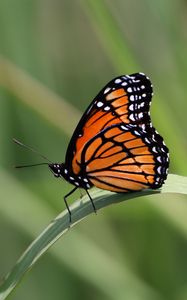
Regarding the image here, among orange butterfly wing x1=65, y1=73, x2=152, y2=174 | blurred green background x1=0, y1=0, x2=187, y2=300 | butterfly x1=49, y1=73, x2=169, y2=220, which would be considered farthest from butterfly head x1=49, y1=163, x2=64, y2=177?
blurred green background x1=0, y1=0, x2=187, y2=300

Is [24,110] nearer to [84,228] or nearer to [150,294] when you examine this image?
[84,228]

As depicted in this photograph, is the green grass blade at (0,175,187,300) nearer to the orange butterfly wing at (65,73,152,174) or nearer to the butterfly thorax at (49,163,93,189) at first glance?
the butterfly thorax at (49,163,93,189)

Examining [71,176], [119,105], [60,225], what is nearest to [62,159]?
[71,176]

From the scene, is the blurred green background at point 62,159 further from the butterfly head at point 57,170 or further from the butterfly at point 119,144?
the butterfly head at point 57,170

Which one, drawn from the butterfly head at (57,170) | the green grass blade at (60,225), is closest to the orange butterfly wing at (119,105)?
the butterfly head at (57,170)

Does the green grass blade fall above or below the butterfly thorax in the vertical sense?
below

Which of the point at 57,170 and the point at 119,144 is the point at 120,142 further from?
the point at 57,170
